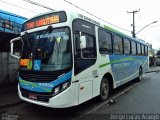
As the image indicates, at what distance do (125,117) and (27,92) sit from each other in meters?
3.05

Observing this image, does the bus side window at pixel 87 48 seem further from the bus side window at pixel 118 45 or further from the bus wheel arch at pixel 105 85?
the bus side window at pixel 118 45

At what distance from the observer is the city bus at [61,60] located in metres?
→ 5.68

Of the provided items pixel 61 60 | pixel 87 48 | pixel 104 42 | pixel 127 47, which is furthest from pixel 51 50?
pixel 127 47

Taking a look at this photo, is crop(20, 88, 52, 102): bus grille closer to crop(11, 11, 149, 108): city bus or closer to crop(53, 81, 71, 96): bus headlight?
crop(11, 11, 149, 108): city bus

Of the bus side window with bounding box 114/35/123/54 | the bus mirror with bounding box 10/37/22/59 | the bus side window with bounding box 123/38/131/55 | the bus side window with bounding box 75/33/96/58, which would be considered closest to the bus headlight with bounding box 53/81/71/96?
the bus side window with bounding box 75/33/96/58

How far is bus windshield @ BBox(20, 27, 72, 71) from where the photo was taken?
573 centimetres

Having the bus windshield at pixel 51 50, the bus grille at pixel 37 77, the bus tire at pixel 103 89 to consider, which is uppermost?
the bus windshield at pixel 51 50

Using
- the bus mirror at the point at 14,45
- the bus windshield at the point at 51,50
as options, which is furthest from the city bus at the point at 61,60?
the bus mirror at the point at 14,45

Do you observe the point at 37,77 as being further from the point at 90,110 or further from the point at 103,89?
the point at 103,89

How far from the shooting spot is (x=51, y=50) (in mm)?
5832

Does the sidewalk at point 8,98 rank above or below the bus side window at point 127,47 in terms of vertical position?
below

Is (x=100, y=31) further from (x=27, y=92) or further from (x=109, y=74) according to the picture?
(x=27, y=92)

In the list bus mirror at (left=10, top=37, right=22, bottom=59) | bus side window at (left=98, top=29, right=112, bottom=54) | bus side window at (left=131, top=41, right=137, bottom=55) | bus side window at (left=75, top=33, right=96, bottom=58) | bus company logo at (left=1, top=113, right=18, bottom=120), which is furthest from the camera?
bus side window at (left=131, top=41, right=137, bottom=55)

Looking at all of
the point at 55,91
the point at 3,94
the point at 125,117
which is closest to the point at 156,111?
the point at 125,117
